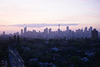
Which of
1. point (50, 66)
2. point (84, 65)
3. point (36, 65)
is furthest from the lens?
point (84, 65)

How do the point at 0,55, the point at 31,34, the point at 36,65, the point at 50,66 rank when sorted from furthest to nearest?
the point at 31,34
the point at 0,55
the point at 50,66
the point at 36,65

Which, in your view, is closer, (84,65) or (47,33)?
(84,65)

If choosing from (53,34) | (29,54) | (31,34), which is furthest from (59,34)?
(29,54)

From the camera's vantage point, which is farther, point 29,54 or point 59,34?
point 59,34

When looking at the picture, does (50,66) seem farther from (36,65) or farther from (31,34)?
(31,34)

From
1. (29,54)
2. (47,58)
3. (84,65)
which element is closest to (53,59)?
(47,58)

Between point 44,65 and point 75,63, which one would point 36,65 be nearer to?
point 44,65

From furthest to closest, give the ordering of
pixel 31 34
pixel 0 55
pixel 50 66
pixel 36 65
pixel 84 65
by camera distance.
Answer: pixel 31 34 < pixel 0 55 < pixel 84 65 < pixel 50 66 < pixel 36 65

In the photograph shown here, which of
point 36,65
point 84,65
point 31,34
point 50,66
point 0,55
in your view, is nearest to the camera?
point 36,65
